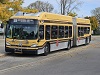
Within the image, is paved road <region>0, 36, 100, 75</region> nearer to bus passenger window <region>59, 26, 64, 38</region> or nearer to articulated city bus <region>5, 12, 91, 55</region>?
articulated city bus <region>5, 12, 91, 55</region>

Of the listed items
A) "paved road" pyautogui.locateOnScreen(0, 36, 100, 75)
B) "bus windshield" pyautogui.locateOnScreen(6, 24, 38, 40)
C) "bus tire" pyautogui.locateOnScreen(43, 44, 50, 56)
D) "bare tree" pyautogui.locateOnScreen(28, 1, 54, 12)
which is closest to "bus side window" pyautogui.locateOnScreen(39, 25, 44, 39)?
"bus windshield" pyautogui.locateOnScreen(6, 24, 38, 40)

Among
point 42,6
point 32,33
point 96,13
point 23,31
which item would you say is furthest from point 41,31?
point 96,13

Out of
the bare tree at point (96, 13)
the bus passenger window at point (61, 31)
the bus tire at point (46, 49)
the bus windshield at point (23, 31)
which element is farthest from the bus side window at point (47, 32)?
the bare tree at point (96, 13)

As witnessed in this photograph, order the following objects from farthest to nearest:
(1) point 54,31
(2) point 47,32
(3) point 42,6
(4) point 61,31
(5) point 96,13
Answer: 1. (5) point 96,13
2. (3) point 42,6
3. (4) point 61,31
4. (1) point 54,31
5. (2) point 47,32

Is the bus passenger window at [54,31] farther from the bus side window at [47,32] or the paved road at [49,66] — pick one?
the paved road at [49,66]

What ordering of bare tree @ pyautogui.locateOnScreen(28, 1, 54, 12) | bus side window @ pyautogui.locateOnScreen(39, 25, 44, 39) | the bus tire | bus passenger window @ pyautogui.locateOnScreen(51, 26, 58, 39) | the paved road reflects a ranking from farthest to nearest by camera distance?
bare tree @ pyautogui.locateOnScreen(28, 1, 54, 12) < bus passenger window @ pyautogui.locateOnScreen(51, 26, 58, 39) < the bus tire < bus side window @ pyautogui.locateOnScreen(39, 25, 44, 39) < the paved road

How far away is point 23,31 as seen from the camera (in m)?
19.5

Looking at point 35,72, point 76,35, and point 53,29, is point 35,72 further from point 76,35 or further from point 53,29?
point 76,35

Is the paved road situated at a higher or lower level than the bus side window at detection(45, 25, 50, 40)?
lower

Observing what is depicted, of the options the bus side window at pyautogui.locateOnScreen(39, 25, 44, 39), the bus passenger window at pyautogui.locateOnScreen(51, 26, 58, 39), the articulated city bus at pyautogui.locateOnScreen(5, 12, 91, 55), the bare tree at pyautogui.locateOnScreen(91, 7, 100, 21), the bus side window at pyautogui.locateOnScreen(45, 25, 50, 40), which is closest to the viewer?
the articulated city bus at pyautogui.locateOnScreen(5, 12, 91, 55)

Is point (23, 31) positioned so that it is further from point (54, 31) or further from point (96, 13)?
point (96, 13)

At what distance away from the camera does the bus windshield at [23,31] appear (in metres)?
19.3

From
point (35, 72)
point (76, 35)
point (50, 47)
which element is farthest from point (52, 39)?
point (35, 72)

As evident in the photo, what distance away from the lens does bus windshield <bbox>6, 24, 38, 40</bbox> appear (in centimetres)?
1933
